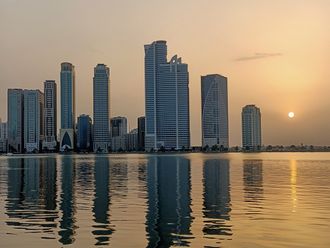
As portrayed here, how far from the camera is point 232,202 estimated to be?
47375 mm

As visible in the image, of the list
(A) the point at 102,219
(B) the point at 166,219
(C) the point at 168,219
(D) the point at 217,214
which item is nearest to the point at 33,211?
(A) the point at 102,219

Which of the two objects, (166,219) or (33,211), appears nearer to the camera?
(166,219)

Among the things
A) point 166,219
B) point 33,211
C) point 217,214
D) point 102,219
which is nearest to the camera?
point 166,219

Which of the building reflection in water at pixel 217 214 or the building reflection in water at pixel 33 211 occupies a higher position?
the building reflection in water at pixel 33 211

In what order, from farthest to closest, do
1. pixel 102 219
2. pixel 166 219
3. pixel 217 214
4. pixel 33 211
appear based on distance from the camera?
pixel 33 211, pixel 217 214, pixel 102 219, pixel 166 219

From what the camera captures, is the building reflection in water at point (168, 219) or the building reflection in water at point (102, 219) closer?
the building reflection in water at point (168, 219)

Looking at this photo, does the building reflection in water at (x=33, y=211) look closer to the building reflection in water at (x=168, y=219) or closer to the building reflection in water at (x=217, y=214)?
the building reflection in water at (x=168, y=219)

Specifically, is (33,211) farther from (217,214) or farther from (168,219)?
(217,214)

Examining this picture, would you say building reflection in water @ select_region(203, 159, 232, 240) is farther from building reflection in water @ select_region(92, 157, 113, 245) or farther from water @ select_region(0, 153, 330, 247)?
building reflection in water @ select_region(92, 157, 113, 245)

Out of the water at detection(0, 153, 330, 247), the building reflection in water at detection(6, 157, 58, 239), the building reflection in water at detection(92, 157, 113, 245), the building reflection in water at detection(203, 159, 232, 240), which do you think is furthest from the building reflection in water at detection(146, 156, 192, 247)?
the building reflection in water at detection(6, 157, 58, 239)

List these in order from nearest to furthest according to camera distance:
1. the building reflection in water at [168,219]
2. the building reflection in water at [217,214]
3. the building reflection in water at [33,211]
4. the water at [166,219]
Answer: the water at [166,219]
the building reflection in water at [168,219]
the building reflection in water at [217,214]
the building reflection in water at [33,211]

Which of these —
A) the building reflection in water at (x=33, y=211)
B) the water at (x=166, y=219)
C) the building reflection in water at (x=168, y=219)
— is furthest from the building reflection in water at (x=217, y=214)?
the building reflection in water at (x=33, y=211)

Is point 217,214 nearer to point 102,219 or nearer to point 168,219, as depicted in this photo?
point 168,219

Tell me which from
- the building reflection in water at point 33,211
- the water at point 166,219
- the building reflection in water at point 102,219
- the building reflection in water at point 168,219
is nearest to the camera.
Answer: the water at point 166,219
